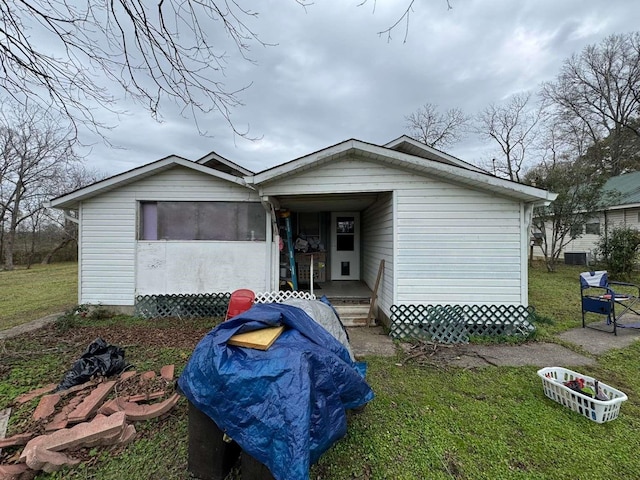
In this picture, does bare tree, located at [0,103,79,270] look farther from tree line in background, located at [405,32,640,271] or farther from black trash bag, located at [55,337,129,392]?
tree line in background, located at [405,32,640,271]

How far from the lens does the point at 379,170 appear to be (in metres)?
5.35

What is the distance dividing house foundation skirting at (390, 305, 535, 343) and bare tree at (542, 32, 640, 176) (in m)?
22.9

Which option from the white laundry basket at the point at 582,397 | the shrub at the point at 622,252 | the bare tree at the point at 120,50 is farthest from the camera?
the shrub at the point at 622,252

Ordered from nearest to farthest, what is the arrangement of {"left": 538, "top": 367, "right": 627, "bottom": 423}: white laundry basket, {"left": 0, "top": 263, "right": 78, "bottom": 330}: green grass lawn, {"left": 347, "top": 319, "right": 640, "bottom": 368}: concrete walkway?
{"left": 538, "top": 367, "right": 627, "bottom": 423}: white laundry basket → {"left": 347, "top": 319, "right": 640, "bottom": 368}: concrete walkway → {"left": 0, "top": 263, "right": 78, "bottom": 330}: green grass lawn

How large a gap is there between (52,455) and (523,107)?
91.3 ft

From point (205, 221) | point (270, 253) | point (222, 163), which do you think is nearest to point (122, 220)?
point (205, 221)

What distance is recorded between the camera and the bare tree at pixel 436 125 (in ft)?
68.4

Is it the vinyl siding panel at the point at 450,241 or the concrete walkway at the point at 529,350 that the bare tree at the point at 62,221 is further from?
the concrete walkway at the point at 529,350

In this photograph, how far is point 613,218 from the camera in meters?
14.7

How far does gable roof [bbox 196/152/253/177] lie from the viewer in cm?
695

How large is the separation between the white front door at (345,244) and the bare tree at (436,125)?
48.4ft

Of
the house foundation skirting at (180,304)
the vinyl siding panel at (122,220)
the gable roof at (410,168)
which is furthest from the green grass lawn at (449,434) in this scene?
the gable roof at (410,168)

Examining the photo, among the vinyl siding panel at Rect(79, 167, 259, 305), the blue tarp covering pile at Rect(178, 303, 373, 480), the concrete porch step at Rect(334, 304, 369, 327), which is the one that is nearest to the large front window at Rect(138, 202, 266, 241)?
the vinyl siding panel at Rect(79, 167, 259, 305)

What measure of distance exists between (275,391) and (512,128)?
86.1 feet
